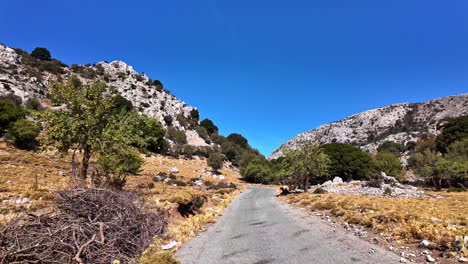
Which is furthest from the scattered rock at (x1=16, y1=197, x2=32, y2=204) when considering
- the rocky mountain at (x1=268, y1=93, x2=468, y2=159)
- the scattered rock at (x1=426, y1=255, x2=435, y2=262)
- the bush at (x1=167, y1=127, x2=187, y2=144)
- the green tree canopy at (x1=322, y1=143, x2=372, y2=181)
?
the rocky mountain at (x1=268, y1=93, x2=468, y2=159)

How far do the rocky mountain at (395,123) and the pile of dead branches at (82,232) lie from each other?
98.6 meters

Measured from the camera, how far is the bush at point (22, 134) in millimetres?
41281

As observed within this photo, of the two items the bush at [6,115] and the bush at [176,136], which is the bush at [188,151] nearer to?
the bush at [176,136]

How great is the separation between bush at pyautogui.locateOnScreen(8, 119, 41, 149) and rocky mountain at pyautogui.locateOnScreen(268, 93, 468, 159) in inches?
3563

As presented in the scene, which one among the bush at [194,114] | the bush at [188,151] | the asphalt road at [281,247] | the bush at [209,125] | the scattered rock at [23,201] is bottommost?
the asphalt road at [281,247]

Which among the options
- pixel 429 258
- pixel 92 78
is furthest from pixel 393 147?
pixel 92 78

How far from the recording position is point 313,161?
1330 inches

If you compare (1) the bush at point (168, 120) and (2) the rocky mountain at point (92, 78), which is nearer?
(2) the rocky mountain at point (92, 78)

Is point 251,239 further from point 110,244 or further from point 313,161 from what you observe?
point 313,161

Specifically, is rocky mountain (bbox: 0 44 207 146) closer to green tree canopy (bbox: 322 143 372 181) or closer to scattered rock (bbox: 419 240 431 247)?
green tree canopy (bbox: 322 143 372 181)

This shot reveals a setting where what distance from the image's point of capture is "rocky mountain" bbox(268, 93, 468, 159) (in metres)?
107

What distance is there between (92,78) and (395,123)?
145778mm

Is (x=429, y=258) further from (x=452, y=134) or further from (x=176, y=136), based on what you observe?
(x=176, y=136)

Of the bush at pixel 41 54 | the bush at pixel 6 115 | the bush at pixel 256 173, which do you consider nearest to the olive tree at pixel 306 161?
the bush at pixel 256 173
